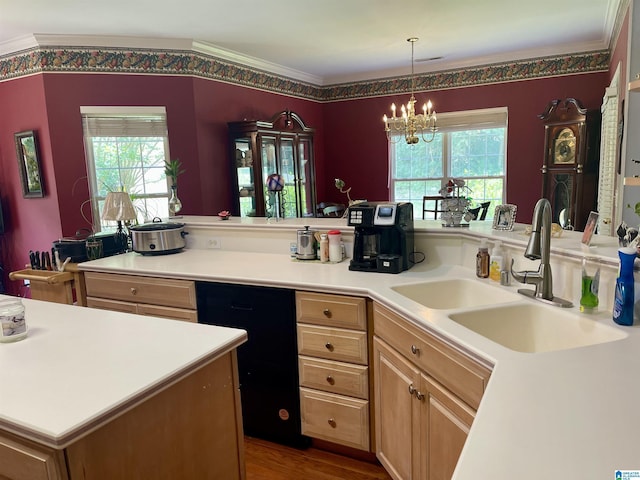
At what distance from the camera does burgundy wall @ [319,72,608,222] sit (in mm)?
5305

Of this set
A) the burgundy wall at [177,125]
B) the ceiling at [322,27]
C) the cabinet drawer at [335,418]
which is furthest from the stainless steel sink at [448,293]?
the burgundy wall at [177,125]

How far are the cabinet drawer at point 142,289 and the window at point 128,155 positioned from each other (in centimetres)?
172

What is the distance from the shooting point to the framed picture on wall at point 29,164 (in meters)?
4.21

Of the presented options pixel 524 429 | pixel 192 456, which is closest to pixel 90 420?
pixel 192 456

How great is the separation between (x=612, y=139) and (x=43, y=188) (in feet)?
16.6

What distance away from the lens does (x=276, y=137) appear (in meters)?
5.09

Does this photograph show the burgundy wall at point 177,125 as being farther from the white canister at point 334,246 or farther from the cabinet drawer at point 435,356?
the cabinet drawer at point 435,356

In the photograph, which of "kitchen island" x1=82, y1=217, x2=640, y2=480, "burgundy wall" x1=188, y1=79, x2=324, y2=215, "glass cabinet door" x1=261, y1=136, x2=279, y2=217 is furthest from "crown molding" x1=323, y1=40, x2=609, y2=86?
"kitchen island" x1=82, y1=217, x2=640, y2=480

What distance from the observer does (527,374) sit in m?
1.10

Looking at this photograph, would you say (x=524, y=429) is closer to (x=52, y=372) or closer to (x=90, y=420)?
(x=90, y=420)

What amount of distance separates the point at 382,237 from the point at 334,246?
0.36 metres

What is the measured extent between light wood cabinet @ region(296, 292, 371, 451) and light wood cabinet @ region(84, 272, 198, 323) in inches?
27.9

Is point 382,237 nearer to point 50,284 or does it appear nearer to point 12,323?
point 12,323

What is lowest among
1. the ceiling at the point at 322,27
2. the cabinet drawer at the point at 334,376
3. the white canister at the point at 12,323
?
the cabinet drawer at the point at 334,376
